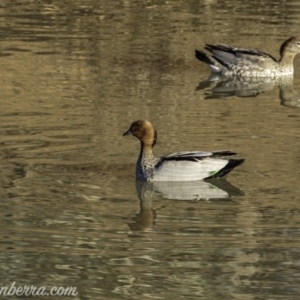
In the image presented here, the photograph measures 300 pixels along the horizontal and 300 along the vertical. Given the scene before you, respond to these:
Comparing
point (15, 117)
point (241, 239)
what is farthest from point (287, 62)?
point (241, 239)

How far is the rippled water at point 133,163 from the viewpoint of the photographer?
36.1 feet

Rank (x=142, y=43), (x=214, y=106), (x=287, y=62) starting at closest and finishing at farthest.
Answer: (x=214, y=106) < (x=287, y=62) < (x=142, y=43)

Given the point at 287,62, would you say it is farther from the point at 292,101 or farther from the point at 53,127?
the point at 53,127

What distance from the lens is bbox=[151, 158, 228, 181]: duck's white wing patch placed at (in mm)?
13977

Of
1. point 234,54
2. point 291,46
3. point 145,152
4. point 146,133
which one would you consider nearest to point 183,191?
point 145,152

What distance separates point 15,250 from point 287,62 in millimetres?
11037

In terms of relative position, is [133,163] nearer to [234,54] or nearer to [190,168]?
[190,168]

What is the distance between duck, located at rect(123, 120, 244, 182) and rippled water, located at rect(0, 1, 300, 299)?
0.14 metres

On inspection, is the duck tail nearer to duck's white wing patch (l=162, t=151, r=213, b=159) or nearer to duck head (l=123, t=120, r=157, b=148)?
duck's white wing patch (l=162, t=151, r=213, b=159)

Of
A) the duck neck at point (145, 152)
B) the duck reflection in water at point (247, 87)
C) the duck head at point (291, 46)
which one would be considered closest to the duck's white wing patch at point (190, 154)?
the duck neck at point (145, 152)

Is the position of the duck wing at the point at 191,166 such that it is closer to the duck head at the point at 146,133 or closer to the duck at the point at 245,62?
the duck head at the point at 146,133

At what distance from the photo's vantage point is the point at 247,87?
20672 mm

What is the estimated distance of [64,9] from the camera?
26.6m

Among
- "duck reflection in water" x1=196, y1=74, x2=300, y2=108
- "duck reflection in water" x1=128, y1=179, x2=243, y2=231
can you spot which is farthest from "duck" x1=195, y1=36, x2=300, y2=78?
"duck reflection in water" x1=128, y1=179, x2=243, y2=231
